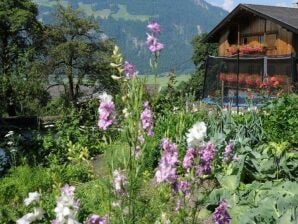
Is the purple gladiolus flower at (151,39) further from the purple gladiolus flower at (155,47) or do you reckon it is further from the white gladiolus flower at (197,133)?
the white gladiolus flower at (197,133)

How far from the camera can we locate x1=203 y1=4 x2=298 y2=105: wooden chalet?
1805 cm

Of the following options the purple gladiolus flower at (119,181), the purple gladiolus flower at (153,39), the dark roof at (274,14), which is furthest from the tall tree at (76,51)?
the purple gladiolus flower at (119,181)

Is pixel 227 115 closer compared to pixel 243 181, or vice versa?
pixel 243 181

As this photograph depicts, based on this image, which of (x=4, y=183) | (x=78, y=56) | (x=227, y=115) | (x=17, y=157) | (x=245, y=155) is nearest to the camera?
(x=245, y=155)

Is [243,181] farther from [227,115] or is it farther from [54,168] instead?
[54,168]

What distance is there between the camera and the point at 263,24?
94.5ft

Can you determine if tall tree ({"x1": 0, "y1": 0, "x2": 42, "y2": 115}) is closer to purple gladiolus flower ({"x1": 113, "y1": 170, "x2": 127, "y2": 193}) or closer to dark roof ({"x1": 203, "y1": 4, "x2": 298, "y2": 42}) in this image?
dark roof ({"x1": 203, "y1": 4, "x2": 298, "y2": 42})

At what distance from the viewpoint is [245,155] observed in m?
6.55

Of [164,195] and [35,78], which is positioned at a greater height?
[164,195]

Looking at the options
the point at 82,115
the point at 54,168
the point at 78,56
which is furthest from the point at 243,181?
the point at 78,56

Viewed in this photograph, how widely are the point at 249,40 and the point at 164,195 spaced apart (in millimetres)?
27888

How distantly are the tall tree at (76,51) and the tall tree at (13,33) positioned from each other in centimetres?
179

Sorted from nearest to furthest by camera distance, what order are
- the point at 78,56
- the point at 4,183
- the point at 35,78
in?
the point at 4,183, the point at 35,78, the point at 78,56

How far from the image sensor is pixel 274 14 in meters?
26.9
